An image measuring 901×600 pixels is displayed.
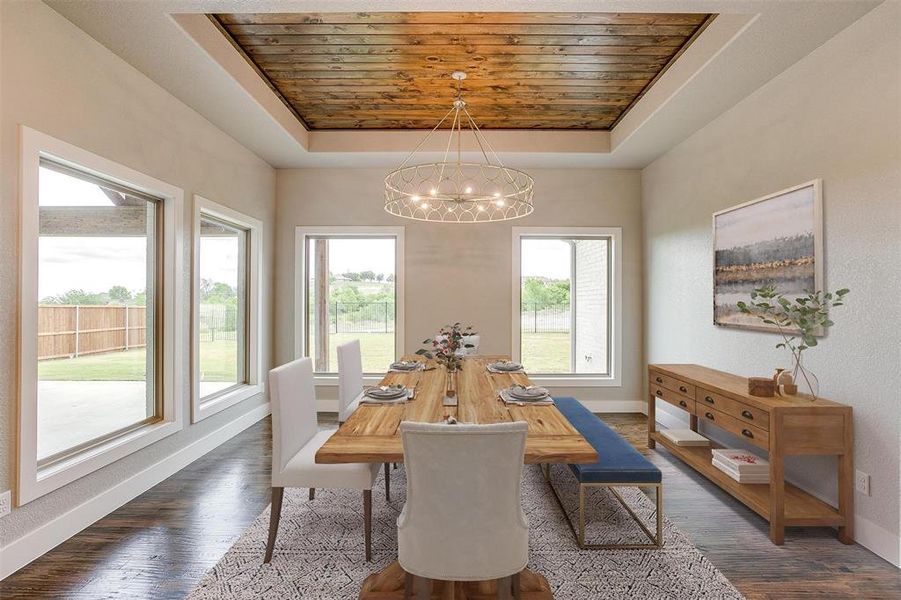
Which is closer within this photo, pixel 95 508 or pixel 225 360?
pixel 95 508

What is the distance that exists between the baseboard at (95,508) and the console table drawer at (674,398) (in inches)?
149

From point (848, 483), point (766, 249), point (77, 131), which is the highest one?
point (77, 131)

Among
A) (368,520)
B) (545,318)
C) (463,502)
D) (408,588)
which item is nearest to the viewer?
(463,502)

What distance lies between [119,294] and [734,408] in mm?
4043

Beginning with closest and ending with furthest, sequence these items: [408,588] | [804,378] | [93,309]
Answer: [408,588]
[804,378]
[93,309]

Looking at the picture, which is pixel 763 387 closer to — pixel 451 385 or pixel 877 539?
pixel 877 539

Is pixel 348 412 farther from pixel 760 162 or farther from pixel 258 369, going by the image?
pixel 760 162

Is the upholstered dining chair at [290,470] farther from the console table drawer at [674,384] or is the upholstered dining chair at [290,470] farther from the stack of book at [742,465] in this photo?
the console table drawer at [674,384]

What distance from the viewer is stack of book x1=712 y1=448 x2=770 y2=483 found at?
2.66 metres

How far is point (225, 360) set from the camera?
14.0ft

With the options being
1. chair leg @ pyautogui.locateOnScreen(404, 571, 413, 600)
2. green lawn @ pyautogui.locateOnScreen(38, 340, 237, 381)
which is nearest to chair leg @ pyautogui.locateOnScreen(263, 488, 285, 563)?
chair leg @ pyautogui.locateOnScreen(404, 571, 413, 600)

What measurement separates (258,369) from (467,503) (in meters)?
3.83

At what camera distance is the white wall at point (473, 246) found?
501cm

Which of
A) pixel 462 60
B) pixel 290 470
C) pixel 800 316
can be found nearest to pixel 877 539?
pixel 800 316
